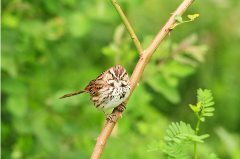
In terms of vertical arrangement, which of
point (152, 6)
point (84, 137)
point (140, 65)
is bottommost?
point (140, 65)

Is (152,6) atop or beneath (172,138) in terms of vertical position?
atop

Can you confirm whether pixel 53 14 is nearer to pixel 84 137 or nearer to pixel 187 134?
pixel 84 137

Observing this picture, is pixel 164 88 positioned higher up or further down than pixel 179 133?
higher up

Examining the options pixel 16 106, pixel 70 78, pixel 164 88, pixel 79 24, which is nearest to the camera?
pixel 16 106

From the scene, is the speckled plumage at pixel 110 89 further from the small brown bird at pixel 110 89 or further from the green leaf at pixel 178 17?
the green leaf at pixel 178 17

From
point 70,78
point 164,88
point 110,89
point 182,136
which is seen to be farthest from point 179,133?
point 70,78

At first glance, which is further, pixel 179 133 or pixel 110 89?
pixel 110 89

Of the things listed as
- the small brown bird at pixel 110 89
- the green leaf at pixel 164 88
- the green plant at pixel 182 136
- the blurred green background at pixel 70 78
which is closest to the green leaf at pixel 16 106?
the blurred green background at pixel 70 78

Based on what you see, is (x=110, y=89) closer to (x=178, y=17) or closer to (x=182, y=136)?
(x=178, y=17)

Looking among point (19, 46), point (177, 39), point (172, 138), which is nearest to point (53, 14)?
point (19, 46)
